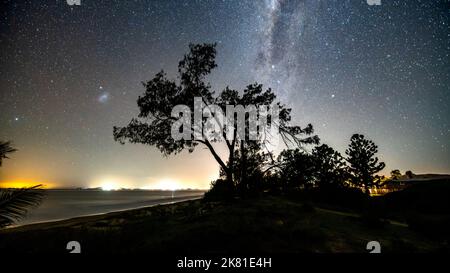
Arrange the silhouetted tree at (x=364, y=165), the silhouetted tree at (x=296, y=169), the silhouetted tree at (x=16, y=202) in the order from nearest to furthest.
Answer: the silhouetted tree at (x=16, y=202) < the silhouetted tree at (x=296, y=169) < the silhouetted tree at (x=364, y=165)

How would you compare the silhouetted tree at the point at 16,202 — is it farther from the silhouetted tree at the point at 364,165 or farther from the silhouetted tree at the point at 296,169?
the silhouetted tree at the point at 364,165

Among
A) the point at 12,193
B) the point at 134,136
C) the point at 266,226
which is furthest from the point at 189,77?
the point at 12,193

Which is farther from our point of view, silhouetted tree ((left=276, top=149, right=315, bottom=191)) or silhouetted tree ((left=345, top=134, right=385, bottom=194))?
silhouetted tree ((left=345, top=134, right=385, bottom=194))

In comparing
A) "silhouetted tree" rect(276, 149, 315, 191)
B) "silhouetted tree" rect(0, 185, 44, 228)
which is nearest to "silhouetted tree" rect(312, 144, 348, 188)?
"silhouetted tree" rect(276, 149, 315, 191)

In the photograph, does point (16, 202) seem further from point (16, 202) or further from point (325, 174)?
point (325, 174)

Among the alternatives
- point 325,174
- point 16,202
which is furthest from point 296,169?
point 16,202

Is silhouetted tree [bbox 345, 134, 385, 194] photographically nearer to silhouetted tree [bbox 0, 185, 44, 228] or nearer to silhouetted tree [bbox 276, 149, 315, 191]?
silhouetted tree [bbox 276, 149, 315, 191]

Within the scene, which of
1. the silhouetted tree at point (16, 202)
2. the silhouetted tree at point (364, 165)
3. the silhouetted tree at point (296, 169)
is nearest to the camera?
the silhouetted tree at point (16, 202)

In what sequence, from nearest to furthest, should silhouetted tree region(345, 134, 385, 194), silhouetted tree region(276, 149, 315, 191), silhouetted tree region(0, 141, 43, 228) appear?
silhouetted tree region(0, 141, 43, 228), silhouetted tree region(276, 149, 315, 191), silhouetted tree region(345, 134, 385, 194)

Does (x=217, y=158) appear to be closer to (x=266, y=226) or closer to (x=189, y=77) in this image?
(x=189, y=77)

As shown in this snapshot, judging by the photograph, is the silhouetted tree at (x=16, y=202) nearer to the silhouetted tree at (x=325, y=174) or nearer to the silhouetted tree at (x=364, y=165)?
the silhouetted tree at (x=325, y=174)

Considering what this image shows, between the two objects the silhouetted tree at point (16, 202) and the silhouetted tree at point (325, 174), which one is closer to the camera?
the silhouetted tree at point (16, 202)

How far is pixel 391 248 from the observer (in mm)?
6848

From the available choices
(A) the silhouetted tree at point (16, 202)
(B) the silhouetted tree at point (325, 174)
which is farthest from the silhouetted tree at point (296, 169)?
(A) the silhouetted tree at point (16, 202)
